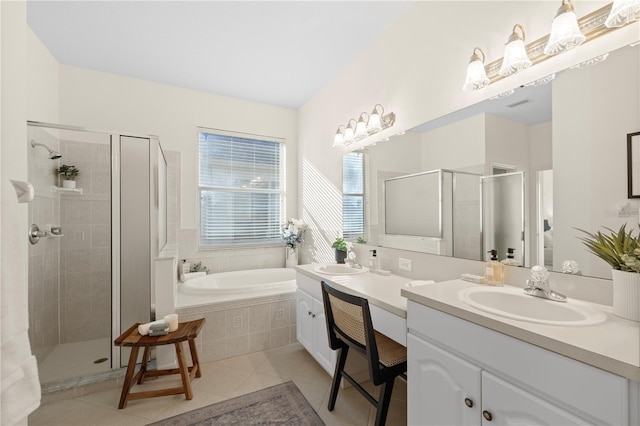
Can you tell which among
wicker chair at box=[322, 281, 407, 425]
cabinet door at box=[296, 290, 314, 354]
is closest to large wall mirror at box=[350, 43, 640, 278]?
wicker chair at box=[322, 281, 407, 425]

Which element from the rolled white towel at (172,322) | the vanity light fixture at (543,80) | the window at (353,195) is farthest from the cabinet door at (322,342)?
the vanity light fixture at (543,80)

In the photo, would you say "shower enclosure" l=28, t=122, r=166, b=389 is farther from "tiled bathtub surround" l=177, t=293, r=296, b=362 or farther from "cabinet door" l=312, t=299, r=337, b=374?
"cabinet door" l=312, t=299, r=337, b=374

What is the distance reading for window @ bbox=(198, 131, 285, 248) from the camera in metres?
3.43

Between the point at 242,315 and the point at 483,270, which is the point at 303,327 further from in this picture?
the point at 483,270

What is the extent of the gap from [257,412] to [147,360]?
96 centimetres

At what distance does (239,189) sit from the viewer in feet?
11.8

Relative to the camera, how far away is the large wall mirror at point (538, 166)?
1065 mm

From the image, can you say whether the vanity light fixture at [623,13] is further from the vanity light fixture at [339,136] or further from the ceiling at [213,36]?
the vanity light fixture at [339,136]

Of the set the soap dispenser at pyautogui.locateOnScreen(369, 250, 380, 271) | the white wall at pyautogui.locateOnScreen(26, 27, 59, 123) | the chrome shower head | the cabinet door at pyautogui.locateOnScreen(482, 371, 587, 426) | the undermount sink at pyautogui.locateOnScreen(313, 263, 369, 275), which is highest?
the white wall at pyautogui.locateOnScreen(26, 27, 59, 123)

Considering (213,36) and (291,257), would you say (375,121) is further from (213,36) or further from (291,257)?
(291,257)

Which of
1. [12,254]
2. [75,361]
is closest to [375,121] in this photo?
[12,254]

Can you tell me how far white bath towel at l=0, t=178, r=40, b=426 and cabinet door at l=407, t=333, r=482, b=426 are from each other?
1247mm

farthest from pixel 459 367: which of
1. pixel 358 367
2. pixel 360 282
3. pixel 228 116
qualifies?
pixel 228 116

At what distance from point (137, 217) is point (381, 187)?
1.96 meters
